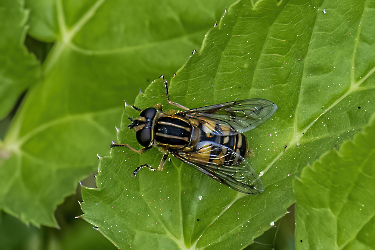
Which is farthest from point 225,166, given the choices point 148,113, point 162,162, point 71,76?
point 71,76

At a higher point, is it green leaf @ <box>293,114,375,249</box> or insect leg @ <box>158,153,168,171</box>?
insect leg @ <box>158,153,168,171</box>

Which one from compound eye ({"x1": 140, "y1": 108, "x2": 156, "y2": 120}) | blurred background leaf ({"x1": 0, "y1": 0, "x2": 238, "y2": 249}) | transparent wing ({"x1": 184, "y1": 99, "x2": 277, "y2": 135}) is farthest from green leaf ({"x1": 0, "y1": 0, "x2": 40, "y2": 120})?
transparent wing ({"x1": 184, "y1": 99, "x2": 277, "y2": 135})

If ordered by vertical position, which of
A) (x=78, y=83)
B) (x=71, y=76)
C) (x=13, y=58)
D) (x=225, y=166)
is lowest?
(x=225, y=166)

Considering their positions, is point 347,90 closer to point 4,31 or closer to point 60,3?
point 60,3

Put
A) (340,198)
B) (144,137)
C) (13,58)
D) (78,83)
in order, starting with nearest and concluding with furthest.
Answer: (340,198) < (144,137) < (13,58) < (78,83)

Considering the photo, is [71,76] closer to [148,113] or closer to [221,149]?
[148,113]

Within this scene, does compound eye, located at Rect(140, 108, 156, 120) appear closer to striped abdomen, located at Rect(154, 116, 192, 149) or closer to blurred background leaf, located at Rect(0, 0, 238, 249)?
striped abdomen, located at Rect(154, 116, 192, 149)

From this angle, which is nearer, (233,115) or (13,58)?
(233,115)

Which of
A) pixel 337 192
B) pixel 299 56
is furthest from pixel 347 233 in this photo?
pixel 299 56
